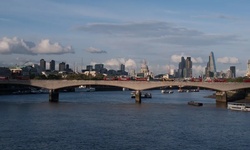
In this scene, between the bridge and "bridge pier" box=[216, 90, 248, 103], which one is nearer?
the bridge

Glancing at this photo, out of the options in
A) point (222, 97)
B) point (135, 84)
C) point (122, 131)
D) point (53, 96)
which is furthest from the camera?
point (222, 97)

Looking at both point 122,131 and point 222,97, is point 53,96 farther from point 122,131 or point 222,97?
point 122,131

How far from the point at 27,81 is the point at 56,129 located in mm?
40780

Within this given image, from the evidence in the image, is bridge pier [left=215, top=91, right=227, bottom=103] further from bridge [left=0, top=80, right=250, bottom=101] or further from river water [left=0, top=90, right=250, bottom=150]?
river water [left=0, top=90, right=250, bottom=150]

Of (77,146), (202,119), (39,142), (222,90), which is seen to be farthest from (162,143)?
(222,90)

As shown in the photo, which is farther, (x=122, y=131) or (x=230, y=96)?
(x=230, y=96)

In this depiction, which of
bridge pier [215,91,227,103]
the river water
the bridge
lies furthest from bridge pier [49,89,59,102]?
bridge pier [215,91,227,103]

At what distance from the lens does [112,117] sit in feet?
166

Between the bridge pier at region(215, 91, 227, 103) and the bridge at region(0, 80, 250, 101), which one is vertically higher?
the bridge at region(0, 80, 250, 101)

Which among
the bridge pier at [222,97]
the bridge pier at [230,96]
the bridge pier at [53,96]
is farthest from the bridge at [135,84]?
the bridge pier at [230,96]

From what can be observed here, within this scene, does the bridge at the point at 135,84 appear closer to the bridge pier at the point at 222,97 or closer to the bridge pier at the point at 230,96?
the bridge pier at the point at 222,97

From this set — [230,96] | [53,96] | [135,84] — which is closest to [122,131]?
[135,84]

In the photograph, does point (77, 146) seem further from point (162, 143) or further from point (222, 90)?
point (222, 90)

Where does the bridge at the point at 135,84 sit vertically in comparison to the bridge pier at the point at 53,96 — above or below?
above
